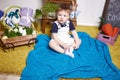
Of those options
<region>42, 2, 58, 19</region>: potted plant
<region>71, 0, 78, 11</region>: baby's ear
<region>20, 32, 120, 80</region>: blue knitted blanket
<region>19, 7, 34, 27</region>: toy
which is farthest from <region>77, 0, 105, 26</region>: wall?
<region>19, 7, 34, 27</region>: toy

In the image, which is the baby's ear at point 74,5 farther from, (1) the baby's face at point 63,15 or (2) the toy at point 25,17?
(2) the toy at point 25,17

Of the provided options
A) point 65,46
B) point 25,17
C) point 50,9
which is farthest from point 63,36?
point 25,17

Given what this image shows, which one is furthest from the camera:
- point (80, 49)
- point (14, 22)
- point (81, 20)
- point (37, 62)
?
Result: point (81, 20)

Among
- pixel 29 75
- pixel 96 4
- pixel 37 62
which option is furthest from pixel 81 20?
pixel 29 75

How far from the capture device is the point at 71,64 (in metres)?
1.59

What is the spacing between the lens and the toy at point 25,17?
197cm

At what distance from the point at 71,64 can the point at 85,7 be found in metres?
0.82

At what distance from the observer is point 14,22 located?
1978 mm

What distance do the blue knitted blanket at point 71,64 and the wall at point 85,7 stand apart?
45cm

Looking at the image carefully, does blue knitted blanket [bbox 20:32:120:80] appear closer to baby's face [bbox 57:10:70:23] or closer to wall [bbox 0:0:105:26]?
baby's face [bbox 57:10:70:23]

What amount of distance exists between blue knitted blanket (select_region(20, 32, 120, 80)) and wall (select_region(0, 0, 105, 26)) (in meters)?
0.45

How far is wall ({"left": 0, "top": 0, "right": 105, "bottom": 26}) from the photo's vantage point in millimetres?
2084

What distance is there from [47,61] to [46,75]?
0.56ft

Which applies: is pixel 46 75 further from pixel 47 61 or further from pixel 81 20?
pixel 81 20
